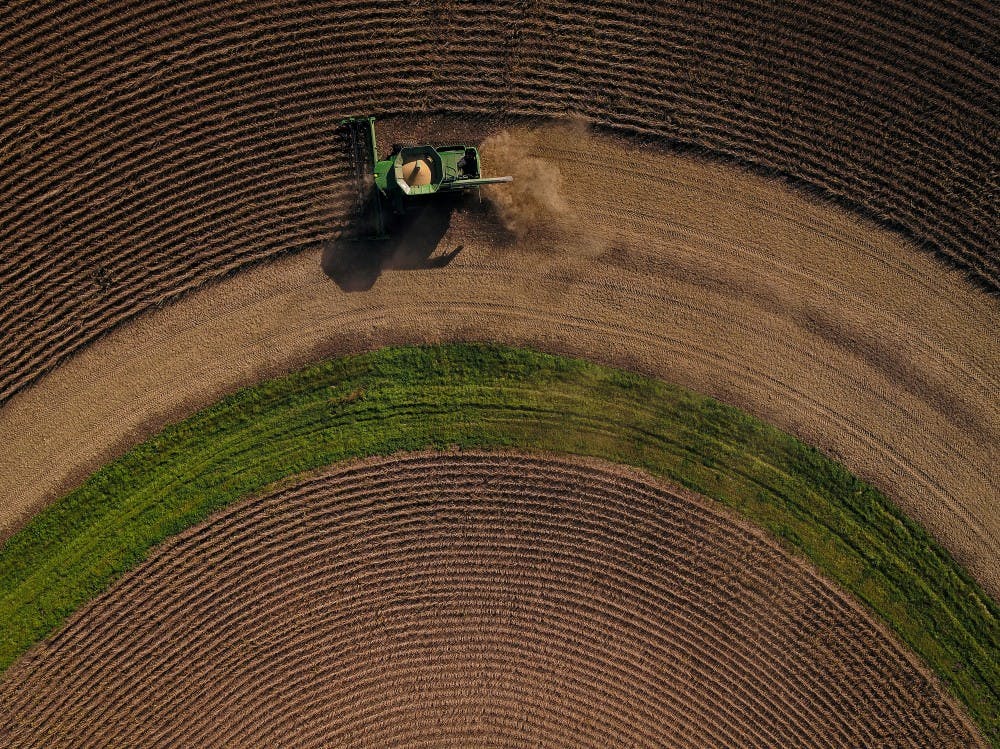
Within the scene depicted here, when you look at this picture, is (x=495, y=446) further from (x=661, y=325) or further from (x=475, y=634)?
(x=661, y=325)

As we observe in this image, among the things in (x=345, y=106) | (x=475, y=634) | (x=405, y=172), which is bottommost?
(x=475, y=634)

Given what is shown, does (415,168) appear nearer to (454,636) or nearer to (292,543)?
(292,543)

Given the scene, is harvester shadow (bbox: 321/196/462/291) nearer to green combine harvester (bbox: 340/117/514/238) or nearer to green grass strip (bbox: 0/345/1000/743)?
green combine harvester (bbox: 340/117/514/238)

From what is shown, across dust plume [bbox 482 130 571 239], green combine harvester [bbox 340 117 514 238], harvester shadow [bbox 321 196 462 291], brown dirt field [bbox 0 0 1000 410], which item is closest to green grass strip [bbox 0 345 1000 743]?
harvester shadow [bbox 321 196 462 291]

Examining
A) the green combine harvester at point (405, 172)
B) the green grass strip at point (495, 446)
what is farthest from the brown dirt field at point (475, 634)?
the green combine harvester at point (405, 172)

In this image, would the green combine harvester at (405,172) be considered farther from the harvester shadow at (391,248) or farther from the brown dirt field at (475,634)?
the brown dirt field at (475,634)

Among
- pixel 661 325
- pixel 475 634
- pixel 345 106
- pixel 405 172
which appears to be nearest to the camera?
pixel 405 172

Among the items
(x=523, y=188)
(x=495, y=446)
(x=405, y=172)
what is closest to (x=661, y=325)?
(x=523, y=188)

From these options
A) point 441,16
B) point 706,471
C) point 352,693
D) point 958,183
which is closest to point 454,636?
point 352,693
